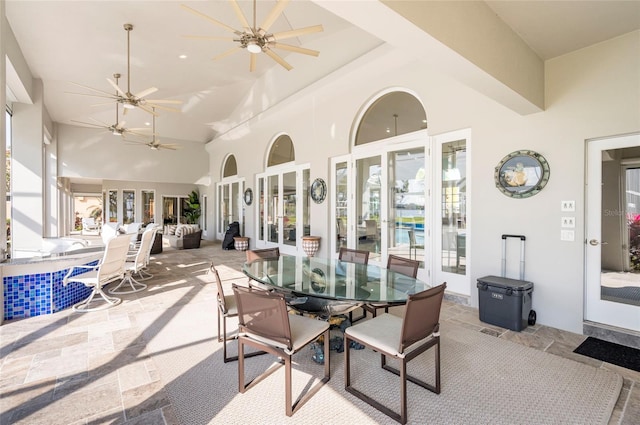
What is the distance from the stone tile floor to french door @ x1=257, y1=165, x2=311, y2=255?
343 centimetres

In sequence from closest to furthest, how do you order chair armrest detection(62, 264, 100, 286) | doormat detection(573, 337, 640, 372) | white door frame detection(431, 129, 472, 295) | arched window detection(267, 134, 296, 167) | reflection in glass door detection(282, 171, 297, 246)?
doormat detection(573, 337, 640, 372)
chair armrest detection(62, 264, 100, 286)
white door frame detection(431, 129, 472, 295)
reflection in glass door detection(282, 171, 297, 246)
arched window detection(267, 134, 296, 167)

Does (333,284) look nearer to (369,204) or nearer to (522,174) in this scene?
(522,174)

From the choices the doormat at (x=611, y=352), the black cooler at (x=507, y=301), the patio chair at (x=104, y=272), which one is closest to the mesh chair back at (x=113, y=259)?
the patio chair at (x=104, y=272)

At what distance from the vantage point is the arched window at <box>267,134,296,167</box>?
7863 millimetres

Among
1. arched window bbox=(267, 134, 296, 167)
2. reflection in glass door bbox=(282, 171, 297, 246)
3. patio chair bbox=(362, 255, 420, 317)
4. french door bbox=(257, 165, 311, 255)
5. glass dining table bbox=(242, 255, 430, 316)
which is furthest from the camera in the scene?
arched window bbox=(267, 134, 296, 167)

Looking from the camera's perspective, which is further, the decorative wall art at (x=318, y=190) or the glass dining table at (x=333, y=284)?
the decorative wall art at (x=318, y=190)

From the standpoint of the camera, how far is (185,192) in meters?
15.4

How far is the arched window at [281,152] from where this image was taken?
7863 millimetres

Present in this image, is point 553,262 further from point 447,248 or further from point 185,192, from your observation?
point 185,192

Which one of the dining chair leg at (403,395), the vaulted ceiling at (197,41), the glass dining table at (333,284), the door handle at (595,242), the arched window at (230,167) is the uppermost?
the vaulted ceiling at (197,41)

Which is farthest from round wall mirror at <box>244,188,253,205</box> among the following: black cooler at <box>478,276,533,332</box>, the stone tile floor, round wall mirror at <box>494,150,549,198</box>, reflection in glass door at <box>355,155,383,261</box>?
black cooler at <box>478,276,533,332</box>

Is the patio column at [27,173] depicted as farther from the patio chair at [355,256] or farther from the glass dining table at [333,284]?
the patio chair at [355,256]

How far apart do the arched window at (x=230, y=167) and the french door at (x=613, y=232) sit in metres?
9.52

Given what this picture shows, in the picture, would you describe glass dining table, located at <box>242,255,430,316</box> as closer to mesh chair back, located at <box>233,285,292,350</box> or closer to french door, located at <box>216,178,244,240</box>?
mesh chair back, located at <box>233,285,292,350</box>
